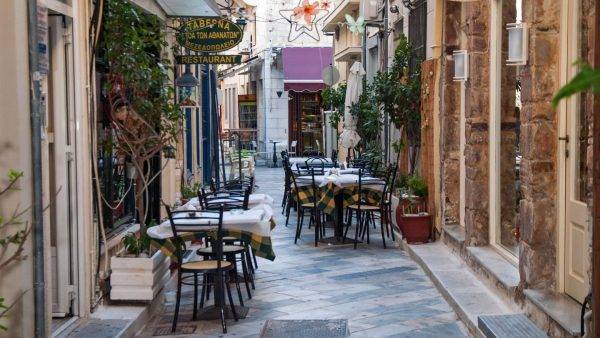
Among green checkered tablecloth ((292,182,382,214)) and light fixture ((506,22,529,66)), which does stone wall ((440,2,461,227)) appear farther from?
light fixture ((506,22,529,66))

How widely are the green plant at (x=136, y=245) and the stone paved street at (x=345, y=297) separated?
586 millimetres

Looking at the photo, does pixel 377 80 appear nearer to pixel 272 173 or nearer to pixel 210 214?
pixel 210 214

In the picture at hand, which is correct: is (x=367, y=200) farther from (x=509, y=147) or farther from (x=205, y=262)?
(x=205, y=262)

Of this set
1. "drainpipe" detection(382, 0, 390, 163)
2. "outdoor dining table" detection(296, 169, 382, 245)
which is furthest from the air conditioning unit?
"outdoor dining table" detection(296, 169, 382, 245)

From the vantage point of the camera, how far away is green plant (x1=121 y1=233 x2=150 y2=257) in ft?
22.6

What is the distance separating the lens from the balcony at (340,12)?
67.2 feet

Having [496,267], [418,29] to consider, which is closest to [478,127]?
[496,267]

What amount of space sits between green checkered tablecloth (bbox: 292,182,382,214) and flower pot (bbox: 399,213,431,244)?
0.86m

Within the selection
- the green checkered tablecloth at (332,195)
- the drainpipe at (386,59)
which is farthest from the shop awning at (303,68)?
the green checkered tablecloth at (332,195)

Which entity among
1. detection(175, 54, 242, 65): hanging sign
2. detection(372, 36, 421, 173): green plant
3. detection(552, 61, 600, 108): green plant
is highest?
detection(175, 54, 242, 65): hanging sign

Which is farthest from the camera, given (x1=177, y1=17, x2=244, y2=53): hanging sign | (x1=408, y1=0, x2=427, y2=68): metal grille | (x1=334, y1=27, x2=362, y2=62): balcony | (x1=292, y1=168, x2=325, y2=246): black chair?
(x1=334, y1=27, x2=362, y2=62): balcony

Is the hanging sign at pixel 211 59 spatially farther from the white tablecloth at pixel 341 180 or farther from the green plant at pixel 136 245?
the green plant at pixel 136 245

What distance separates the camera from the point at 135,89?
7031 millimetres

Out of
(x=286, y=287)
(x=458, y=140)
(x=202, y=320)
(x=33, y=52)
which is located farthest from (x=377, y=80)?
(x=33, y=52)
